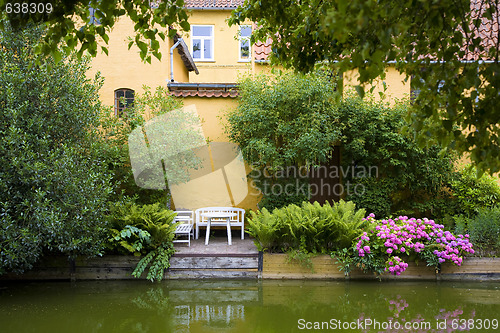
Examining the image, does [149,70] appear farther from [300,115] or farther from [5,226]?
[5,226]

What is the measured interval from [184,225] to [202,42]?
10924 mm

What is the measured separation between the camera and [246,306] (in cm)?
749

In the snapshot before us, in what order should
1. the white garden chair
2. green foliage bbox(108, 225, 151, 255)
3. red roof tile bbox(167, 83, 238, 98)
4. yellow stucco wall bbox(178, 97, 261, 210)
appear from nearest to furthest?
green foliage bbox(108, 225, 151, 255) → the white garden chair → red roof tile bbox(167, 83, 238, 98) → yellow stucco wall bbox(178, 97, 261, 210)

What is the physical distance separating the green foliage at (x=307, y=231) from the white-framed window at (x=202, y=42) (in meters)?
11.5

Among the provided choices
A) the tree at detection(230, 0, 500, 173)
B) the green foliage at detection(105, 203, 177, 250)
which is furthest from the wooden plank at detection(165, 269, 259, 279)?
the tree at detection(230, 0, 500, 173)

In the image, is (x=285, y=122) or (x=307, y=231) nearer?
(x=307, y=231)

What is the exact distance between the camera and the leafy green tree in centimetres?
777

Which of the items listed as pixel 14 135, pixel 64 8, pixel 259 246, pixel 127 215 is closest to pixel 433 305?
pixel 259 246

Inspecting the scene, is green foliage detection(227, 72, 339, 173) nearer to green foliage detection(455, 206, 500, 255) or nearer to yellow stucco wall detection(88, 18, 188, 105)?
yellow stucco wall detection(88, 18, 188, 105)

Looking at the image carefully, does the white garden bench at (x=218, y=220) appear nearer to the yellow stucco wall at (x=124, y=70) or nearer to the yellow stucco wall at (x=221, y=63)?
the yellow stucco wall at (x=124, y=70)

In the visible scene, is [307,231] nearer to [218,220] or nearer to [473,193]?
[218,220]

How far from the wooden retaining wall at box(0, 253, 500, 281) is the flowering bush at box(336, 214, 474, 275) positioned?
305 mm

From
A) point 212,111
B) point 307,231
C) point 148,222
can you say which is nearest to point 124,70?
point 212,111

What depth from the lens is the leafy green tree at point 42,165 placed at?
7770 mm
